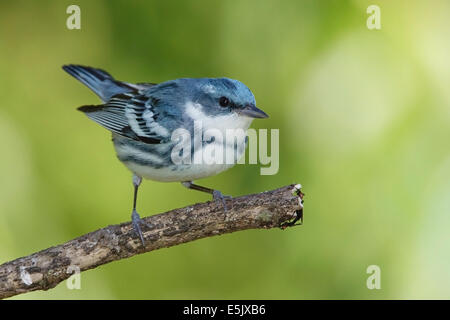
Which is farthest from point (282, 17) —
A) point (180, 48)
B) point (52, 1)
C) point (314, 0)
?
point (52, 1)

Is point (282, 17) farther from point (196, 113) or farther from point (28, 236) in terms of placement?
point (28, 236)

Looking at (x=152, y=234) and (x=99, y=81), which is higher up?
(x=99, y=81)

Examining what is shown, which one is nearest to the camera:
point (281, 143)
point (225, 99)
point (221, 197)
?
point (221, 197)

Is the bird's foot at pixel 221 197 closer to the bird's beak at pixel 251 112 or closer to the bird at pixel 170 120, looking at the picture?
the bird at pixel 170 120

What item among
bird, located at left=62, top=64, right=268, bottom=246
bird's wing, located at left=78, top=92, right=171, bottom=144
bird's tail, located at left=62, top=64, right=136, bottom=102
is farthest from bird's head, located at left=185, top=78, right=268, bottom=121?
bird's tail, located at left=62, top=64, right=136, bottom=102

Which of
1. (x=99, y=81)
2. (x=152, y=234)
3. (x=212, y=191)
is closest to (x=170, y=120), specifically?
(x=212, y=191)

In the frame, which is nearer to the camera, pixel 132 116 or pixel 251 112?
pixel 251 112

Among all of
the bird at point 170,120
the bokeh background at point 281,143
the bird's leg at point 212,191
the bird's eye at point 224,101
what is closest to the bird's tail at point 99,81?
the bokeh background at point 281,143

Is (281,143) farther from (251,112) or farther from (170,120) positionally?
(170,120)
